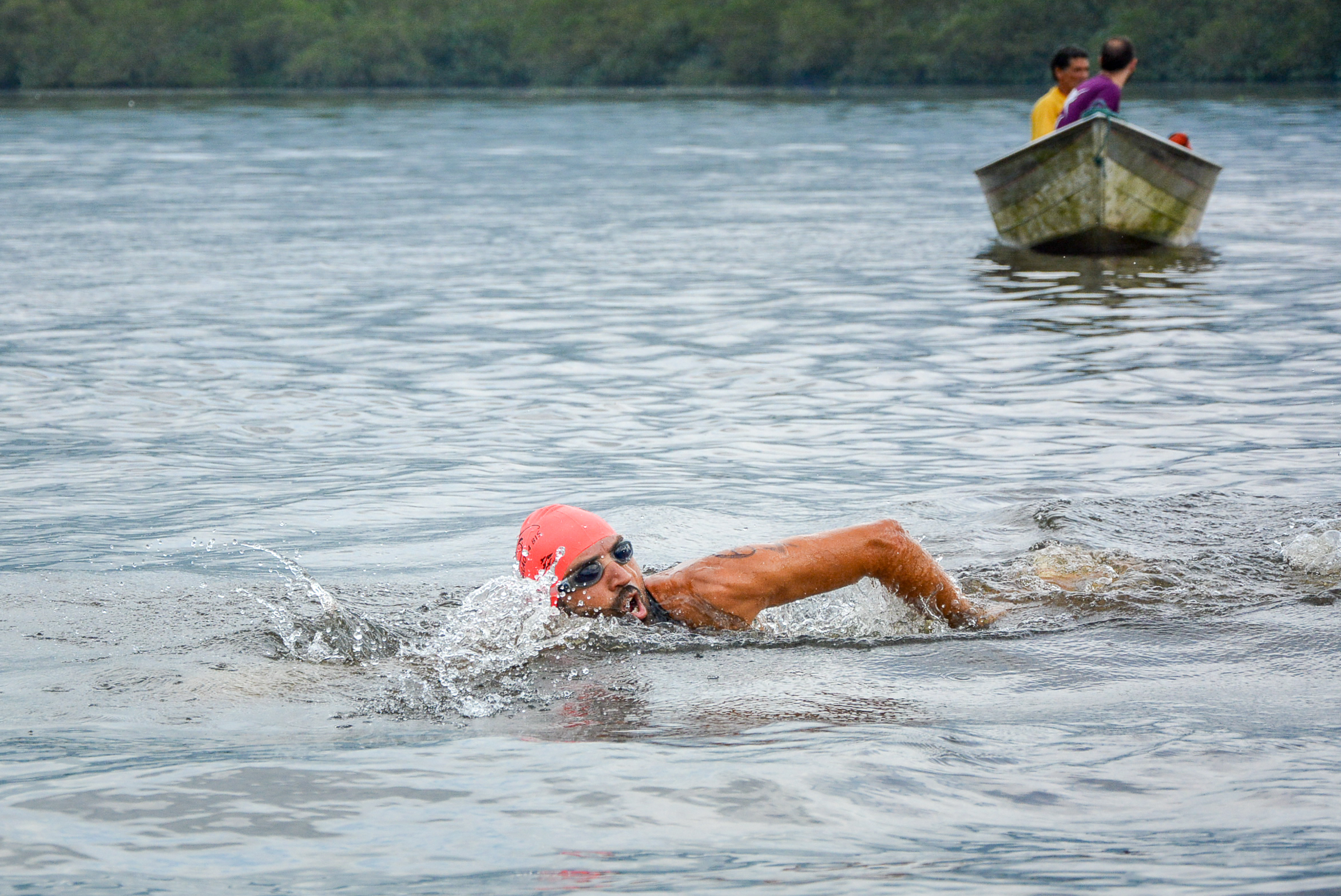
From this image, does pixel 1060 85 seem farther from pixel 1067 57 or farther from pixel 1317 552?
pixel 1317 552

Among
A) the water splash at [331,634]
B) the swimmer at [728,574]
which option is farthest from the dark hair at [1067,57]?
the water splash at [331,634]

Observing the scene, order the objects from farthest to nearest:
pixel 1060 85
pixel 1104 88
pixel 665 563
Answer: pixel 1060 85 < pixel 1104 88 < pixel 665 563

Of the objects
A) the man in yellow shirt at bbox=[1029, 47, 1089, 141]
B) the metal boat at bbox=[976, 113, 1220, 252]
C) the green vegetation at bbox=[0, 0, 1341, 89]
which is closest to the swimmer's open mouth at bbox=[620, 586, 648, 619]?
the metal boat at bbox=[976, 113, 1220, 252]

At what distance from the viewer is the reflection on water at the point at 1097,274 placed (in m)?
14.9

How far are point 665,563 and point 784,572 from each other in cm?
152

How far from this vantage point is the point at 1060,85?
1736cm

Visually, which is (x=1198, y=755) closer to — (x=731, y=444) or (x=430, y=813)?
(x=430, y=813)

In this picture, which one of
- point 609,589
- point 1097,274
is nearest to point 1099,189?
point 1097,274

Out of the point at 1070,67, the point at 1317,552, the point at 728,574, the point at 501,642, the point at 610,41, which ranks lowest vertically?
the point at 501,642

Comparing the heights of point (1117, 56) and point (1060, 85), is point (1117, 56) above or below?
above

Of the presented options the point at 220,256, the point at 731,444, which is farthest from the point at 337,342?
the point at 220,256

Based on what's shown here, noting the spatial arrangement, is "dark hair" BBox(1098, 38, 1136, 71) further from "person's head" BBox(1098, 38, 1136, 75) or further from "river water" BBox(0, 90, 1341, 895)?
"river water" BBox(0, 90, 1341, 895)

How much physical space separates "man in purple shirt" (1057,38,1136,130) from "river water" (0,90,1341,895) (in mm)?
1649

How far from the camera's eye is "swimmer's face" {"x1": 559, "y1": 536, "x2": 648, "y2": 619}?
5703 millimetres
